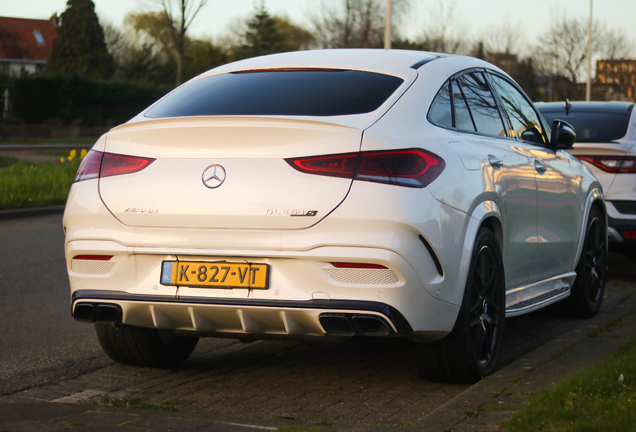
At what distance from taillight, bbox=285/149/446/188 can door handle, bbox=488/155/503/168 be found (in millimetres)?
870

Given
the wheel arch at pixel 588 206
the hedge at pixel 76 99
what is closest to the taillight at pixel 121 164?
the wheel arch at pixel 588 206

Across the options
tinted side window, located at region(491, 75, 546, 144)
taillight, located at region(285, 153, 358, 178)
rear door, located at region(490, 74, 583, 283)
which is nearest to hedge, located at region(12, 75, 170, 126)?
tinted side window, located at region(491, 75, 546, 144)

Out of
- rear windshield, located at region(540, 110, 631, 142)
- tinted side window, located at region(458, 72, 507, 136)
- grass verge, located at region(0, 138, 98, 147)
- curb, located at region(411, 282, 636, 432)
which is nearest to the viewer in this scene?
curb, located at region(411, 282, 636, 432)

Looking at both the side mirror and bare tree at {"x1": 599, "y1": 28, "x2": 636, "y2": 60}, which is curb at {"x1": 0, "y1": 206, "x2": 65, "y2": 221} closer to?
the side mirror

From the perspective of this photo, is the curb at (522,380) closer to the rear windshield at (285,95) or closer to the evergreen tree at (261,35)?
the rear windshield at (285,95)

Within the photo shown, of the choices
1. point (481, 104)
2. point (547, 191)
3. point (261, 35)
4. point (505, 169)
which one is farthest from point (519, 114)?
point (261, 35)

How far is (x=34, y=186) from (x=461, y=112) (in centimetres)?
1165

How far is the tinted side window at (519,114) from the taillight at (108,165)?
2.42 meters

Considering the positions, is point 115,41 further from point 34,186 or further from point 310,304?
point 310,304

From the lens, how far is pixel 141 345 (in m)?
4.69

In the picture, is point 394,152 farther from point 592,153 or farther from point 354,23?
point 354,23

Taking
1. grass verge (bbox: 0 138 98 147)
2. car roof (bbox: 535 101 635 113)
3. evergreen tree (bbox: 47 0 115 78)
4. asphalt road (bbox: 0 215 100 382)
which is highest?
evergreen tree (bbox: 47 0 115 78)

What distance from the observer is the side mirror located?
5.64 meters

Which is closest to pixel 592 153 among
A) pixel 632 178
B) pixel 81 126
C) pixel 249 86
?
pixel 632 178
